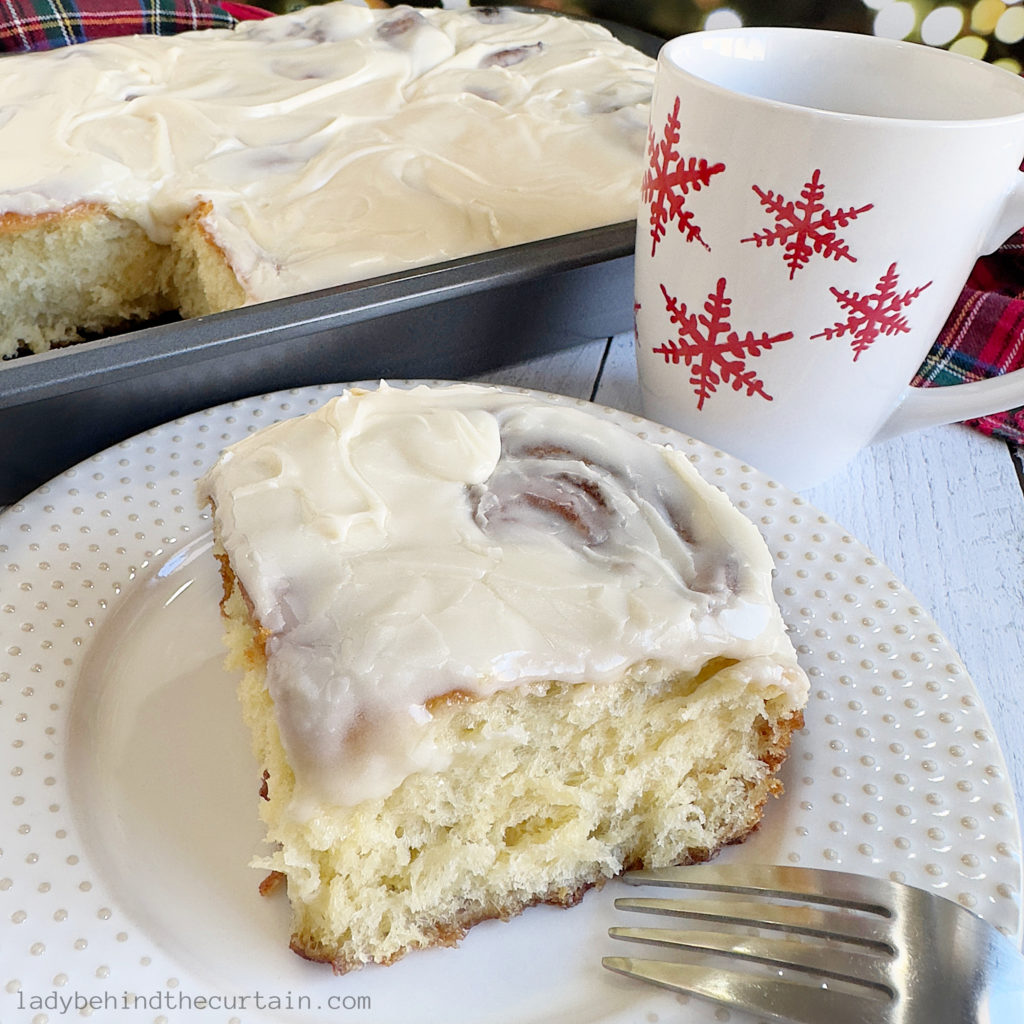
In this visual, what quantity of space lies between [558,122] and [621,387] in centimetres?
53

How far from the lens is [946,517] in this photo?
131cm

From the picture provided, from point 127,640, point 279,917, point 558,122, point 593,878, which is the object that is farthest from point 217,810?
point 558,122

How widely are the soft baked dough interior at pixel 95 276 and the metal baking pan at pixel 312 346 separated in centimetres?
18

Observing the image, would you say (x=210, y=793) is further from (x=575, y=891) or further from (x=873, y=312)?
(x=873, y=312)

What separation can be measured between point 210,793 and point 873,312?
84 cm

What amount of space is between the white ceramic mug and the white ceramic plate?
0.59 ft

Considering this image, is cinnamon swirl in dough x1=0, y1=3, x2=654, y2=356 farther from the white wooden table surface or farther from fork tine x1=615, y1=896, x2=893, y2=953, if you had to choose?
fork tine x1=615, y1=896, x2=893, y2=953

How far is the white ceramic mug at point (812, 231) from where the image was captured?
1.02 meters

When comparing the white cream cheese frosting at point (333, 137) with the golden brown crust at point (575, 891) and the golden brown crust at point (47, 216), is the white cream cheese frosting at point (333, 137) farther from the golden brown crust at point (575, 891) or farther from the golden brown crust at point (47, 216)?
the golden brown crust at point (575, 891)

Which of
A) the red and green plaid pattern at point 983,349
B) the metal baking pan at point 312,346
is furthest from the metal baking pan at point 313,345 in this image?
the red and green plaid pattern at point 983,349

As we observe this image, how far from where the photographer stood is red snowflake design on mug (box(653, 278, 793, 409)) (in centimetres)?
117

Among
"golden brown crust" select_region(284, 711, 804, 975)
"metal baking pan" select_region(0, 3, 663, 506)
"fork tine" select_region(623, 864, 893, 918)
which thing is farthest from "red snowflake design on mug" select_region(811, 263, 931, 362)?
"fork tine" select_region(623, 864, 893, 918)

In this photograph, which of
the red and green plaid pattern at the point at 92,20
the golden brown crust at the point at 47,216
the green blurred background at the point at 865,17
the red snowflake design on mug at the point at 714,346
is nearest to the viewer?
the red snowflake design on mug at the point at 714,346

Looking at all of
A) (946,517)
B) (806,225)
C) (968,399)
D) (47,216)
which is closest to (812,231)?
(806,225)
